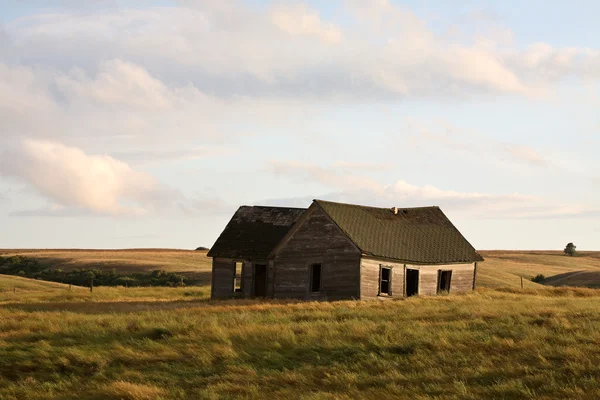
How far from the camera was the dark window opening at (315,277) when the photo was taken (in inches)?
1485

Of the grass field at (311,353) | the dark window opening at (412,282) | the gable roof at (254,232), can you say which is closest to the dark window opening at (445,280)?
the dark window opening at (412,282)

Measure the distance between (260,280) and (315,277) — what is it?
3.66 m

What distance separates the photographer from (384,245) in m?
38.9

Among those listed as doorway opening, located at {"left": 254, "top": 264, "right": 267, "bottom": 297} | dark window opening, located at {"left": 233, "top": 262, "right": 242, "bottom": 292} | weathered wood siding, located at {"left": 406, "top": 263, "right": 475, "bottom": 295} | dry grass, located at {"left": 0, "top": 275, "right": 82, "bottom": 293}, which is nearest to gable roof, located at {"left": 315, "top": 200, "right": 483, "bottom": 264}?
weathered wood siding, located at {"left": 406, "top": 263, "right": 475, "bottom": 295}

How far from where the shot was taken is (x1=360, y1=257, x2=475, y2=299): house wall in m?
36.8

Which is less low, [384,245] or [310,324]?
[384,245]

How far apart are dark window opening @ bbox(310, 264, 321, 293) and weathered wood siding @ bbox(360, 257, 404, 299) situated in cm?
221

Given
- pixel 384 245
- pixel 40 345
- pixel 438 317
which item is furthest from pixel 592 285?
pixel 40 345

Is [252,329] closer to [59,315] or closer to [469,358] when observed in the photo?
[469,358]

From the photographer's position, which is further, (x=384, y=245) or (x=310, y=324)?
(x=384, y=245)

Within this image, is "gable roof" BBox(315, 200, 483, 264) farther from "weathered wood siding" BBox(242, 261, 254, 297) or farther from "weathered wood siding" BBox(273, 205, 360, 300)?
"weathered wood siding" BBox(242, 261, 254, 297)

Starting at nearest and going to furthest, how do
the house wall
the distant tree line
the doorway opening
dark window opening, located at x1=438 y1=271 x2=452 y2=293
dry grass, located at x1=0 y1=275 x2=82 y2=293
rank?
1. the house wall
2. the doorway opening
3. dark window opening, located at x1=438 y1=271 x2=452 y2=293
4. dry grass, located at x1=0 y1=275 x2=82 y2=293
5. the distant tree line

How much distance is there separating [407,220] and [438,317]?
679 inches

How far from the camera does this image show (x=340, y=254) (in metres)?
37.1
